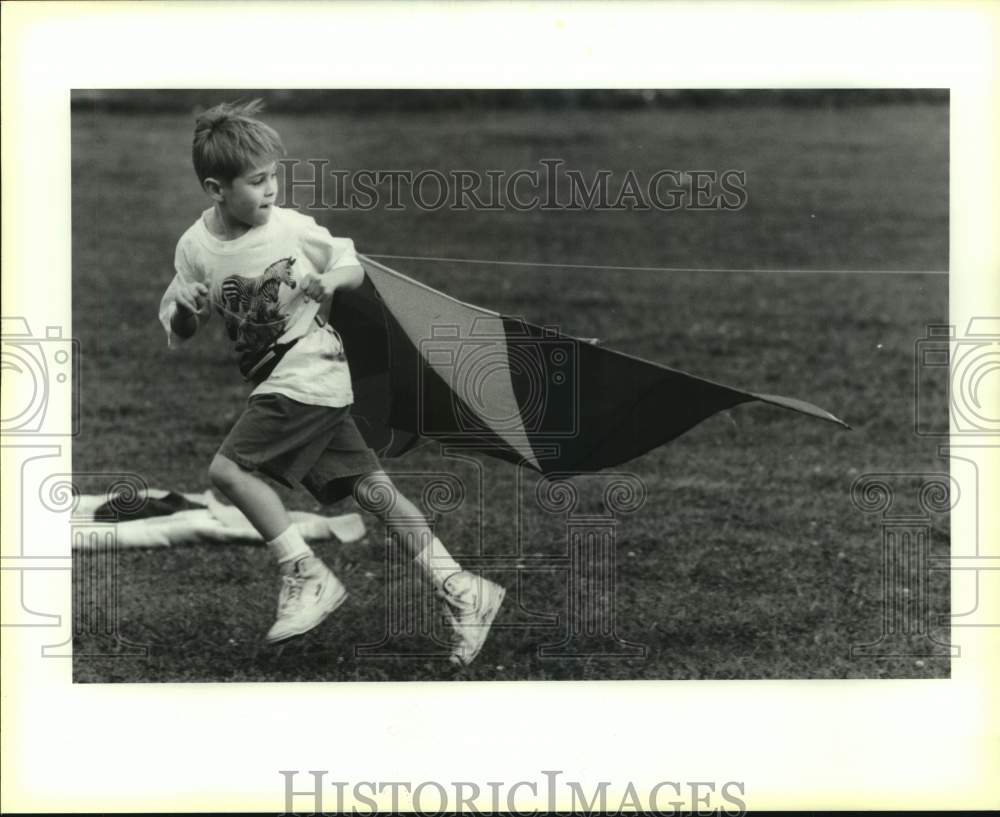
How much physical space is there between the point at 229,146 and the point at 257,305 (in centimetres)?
46

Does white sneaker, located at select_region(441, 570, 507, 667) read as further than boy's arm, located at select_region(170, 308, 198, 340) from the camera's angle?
Yes

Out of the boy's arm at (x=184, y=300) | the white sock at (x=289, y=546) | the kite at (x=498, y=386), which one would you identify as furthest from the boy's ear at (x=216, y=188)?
the white sock at (x=289, y=546)

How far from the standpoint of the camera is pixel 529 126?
6.20 m

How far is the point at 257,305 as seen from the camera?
4293 millimetres

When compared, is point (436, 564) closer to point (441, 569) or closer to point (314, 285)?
point (441, 569)

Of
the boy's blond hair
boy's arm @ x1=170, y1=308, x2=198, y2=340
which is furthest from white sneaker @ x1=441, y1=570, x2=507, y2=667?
the boy's blond hair

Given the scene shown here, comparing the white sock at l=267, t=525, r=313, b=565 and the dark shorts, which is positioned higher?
the dark shorts

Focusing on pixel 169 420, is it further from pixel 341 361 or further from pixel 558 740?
pixel 558 740

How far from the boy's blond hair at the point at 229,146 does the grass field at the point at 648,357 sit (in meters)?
0.80

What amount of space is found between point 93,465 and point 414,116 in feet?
7.82

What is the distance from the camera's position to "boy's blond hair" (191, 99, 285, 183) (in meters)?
4.25

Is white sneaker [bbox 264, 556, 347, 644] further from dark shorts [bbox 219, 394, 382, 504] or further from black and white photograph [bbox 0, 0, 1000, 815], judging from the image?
dark shorts [bbox 219, 394, 382, 504]

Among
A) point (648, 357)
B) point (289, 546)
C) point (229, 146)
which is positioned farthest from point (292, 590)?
point (648, 357)

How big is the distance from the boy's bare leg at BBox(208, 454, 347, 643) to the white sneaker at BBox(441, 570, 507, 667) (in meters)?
0.33
